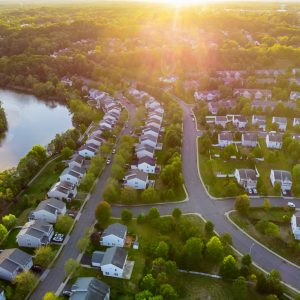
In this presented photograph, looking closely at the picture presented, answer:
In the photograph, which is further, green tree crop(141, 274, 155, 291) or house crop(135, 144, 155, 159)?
house crop(135, 144, 155, 159)

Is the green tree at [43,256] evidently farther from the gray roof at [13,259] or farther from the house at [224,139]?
the house at [224,139]

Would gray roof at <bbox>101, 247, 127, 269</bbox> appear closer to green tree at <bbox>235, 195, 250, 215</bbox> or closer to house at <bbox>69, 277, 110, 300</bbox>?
house at <bbox>69, 277, 110, 300</bbox>

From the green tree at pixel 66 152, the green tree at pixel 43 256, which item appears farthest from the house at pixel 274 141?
the green tree at pixel 43 256

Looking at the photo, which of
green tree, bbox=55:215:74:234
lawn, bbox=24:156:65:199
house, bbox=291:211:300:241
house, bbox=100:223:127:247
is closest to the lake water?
lawn, bbox=24:156:65:199

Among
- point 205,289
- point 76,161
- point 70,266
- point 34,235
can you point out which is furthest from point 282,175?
point 34,235

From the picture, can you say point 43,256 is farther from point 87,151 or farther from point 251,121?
point 251,121

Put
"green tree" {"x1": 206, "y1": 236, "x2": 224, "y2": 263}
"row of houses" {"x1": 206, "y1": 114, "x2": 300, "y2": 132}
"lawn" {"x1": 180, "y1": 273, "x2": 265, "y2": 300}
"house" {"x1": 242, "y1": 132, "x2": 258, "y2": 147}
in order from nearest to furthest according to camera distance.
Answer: "lawn" {"x1": 180, "y1": 273, "x2": 265, "y2": 300}, "green tree" {"x1": 206, "y1": 236, "x2": 224, "y2": 263}, "house" {"x1": 242, "y1": 132, "x2": 258, "y2": 147}, "row of houses" {"x1": 206, "y1": 114, "x2": 300, "y2": 132}

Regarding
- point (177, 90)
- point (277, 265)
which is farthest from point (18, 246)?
point (177, 90)

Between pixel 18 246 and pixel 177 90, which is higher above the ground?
pixel 177 90

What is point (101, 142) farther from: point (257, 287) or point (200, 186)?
point (257, 287)
